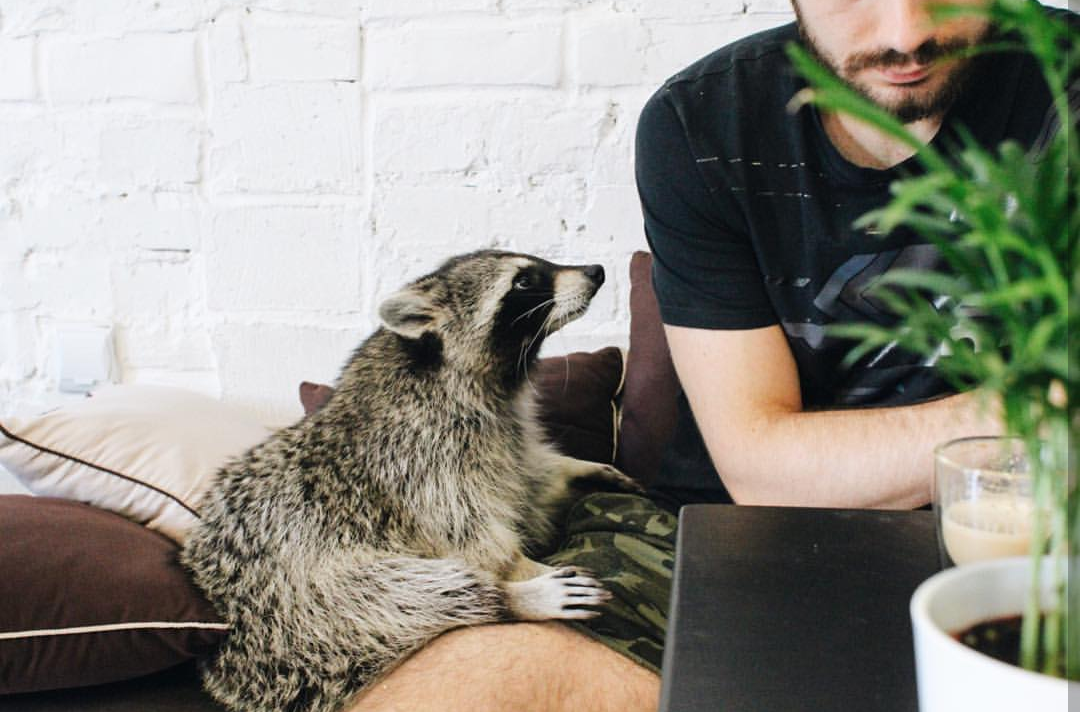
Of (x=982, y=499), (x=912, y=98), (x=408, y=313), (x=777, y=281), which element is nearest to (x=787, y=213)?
(x=777, y=281)

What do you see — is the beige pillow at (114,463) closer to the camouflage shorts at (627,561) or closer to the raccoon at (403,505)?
the raccoon at (403,505)

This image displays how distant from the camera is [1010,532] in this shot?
0.68m

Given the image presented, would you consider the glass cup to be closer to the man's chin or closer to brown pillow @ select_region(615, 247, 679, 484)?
the man's chin

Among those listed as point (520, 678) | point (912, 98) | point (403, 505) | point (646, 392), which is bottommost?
point (520, 678)

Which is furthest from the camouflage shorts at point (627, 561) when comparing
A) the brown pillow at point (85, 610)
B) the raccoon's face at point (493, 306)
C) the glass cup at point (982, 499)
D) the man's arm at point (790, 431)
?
the glass cup at point (982, 499)

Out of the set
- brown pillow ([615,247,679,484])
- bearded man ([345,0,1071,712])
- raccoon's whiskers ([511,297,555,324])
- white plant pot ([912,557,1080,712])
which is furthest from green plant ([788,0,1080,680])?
brown pillow ([615,247,679,484])

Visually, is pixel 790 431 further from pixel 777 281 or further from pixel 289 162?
pixel 289 162

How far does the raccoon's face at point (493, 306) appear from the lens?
1.77m

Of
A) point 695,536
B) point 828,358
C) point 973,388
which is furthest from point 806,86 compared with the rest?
point 973,388

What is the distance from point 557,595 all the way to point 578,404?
0.63m

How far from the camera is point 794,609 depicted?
85 cm

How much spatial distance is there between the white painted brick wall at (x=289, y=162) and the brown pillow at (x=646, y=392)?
241 mm

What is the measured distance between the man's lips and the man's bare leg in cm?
80

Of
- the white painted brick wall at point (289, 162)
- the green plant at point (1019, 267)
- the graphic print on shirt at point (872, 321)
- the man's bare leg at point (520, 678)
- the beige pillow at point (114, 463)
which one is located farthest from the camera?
the white painted brick wall at point (289, 162)
